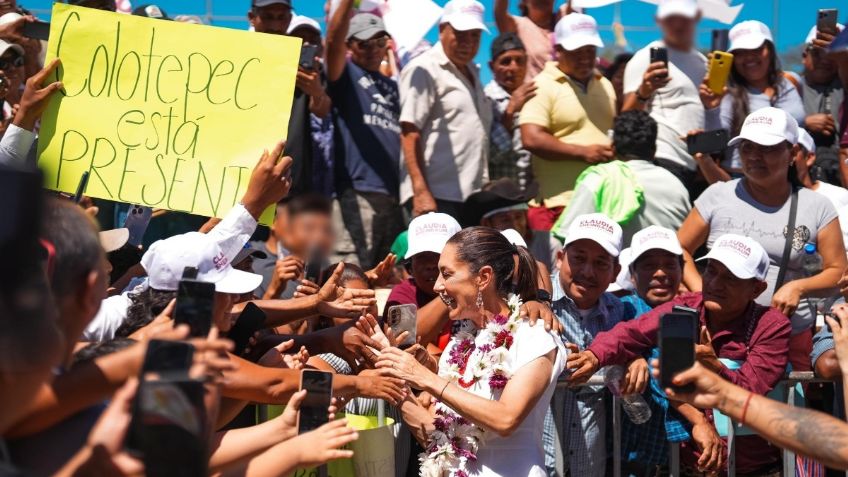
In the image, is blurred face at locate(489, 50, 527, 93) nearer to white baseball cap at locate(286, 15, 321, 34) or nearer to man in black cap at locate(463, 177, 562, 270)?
man in black cap at locate(463, 177, 562, 270)

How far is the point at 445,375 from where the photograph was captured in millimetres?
5301

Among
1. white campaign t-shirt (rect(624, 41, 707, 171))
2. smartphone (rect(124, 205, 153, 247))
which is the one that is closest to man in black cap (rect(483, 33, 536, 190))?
white campaign t-shirt (rect(624, 41, 707, 171))

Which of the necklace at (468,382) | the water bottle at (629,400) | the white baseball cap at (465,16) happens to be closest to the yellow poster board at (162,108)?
the necklace at (468,382)

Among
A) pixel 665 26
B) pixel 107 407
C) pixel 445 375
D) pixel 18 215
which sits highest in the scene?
pixel 665 26

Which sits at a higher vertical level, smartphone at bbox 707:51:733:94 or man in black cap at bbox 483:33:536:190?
smartphone at bbox 707:51:733:94

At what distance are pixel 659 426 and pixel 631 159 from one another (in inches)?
107

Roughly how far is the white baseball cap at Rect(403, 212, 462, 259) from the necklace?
1191mm

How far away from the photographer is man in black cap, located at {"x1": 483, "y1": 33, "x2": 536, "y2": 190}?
891cm

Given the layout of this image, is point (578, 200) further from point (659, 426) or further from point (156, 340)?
point (156, 340)

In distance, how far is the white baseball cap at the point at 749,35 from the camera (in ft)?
29.3

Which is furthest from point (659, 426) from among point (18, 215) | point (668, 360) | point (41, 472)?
point (18, 215)

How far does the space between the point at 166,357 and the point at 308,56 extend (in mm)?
5037

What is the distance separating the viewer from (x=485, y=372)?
203 inches

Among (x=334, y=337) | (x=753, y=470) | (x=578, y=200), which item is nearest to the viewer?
(x=334, y=337)
